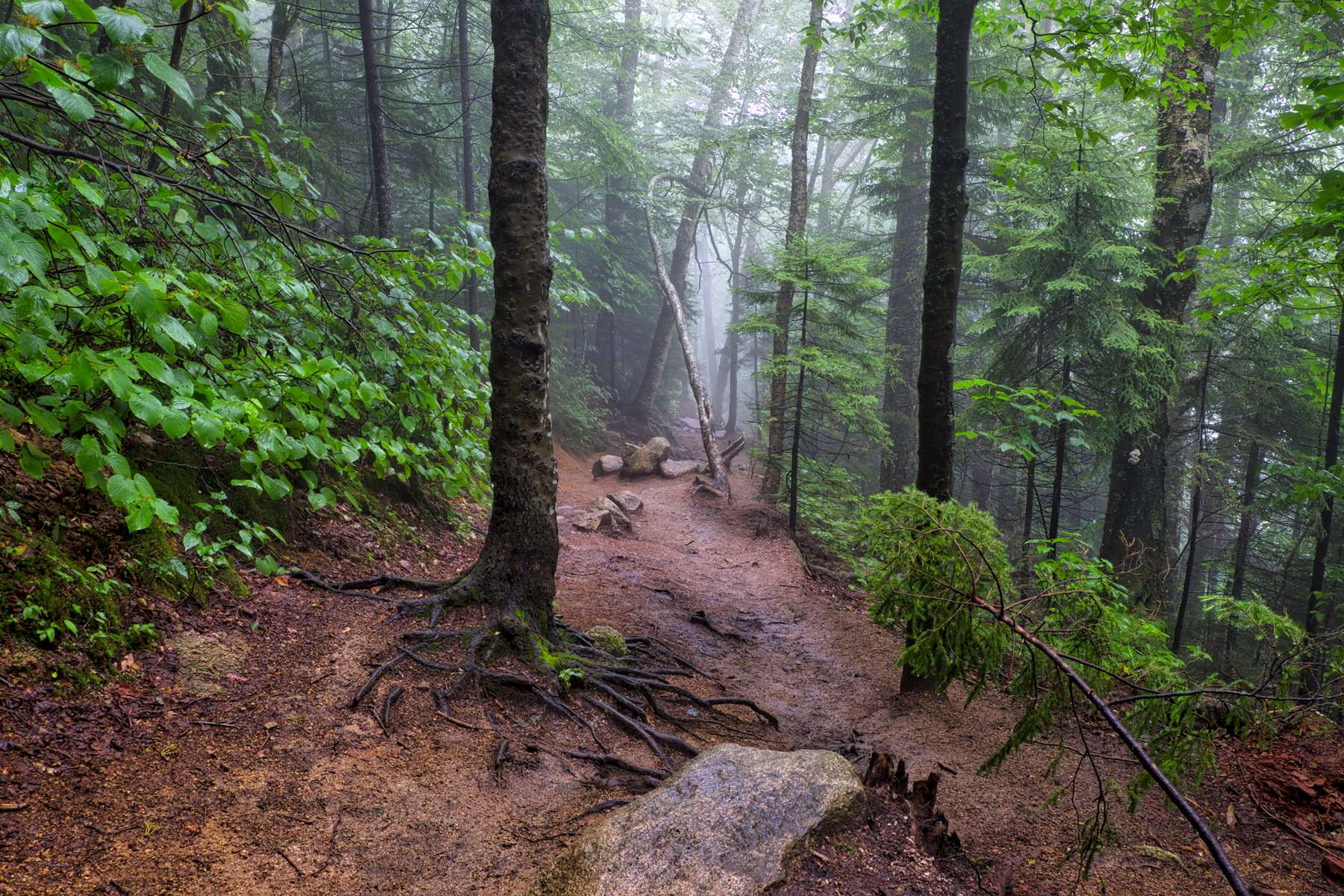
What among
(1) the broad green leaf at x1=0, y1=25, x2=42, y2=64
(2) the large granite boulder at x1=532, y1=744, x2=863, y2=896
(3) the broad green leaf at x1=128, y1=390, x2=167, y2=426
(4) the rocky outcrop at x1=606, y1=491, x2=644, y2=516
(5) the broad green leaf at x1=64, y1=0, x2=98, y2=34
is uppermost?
(5) the broad green leaf at x1=64, y1=0, x2=98, y2=34

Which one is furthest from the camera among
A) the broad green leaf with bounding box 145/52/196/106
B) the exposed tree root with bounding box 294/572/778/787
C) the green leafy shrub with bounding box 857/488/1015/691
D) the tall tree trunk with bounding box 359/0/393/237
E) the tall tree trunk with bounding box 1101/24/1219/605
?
the tall tree trunk with bounding box 1101/24/1219/605

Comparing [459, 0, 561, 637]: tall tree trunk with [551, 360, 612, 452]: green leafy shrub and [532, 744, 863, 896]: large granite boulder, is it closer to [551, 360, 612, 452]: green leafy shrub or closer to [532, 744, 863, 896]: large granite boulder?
[532, 744, 863, 896]: large granite boulder

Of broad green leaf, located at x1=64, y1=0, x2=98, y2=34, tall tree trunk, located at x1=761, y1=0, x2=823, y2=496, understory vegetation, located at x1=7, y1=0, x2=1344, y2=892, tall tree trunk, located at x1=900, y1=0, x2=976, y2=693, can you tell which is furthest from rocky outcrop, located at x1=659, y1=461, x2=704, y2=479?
broad green leaf, located at x1=64, y1=0, x2=98, y2=34

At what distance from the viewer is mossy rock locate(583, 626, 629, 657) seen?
5379 mm

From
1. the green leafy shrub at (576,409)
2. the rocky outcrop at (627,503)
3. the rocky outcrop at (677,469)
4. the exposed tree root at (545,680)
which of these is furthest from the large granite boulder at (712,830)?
the green leafy shrub at (576,409)

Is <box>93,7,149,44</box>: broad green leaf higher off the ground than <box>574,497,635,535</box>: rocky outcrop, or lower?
higher

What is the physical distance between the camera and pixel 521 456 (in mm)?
4582

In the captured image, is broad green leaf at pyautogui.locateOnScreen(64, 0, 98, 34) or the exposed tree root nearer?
broad green leaf at pyautogui.locateOnScreen(64, 0, 98, 34)

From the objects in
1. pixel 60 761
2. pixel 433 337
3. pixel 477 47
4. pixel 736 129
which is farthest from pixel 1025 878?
pixel 477 47

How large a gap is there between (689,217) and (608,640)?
2007 centimetres

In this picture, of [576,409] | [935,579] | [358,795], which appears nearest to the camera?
[358,795]

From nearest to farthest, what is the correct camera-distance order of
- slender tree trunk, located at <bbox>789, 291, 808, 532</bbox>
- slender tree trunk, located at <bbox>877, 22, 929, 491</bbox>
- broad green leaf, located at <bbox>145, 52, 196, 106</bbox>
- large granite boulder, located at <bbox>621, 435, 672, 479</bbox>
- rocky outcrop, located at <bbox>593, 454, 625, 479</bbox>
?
broad green leaf, located at <bbox>145, 52, 196, 106</bbox> → slender tree trunk, located at <bbox>789, 291, 808, 532</bbox> → slender tree trunk, located at <bbox>877, 22, 929, 491</bbox> → large granite boulder, located at <bbox>621, 435, 672, 479</bbox> → rocky outcrop, located at <bbox>593, 454, 625, 479</bbox>

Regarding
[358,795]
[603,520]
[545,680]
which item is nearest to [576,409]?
[603,520]

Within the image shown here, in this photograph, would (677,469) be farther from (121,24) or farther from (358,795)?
(121,24)
